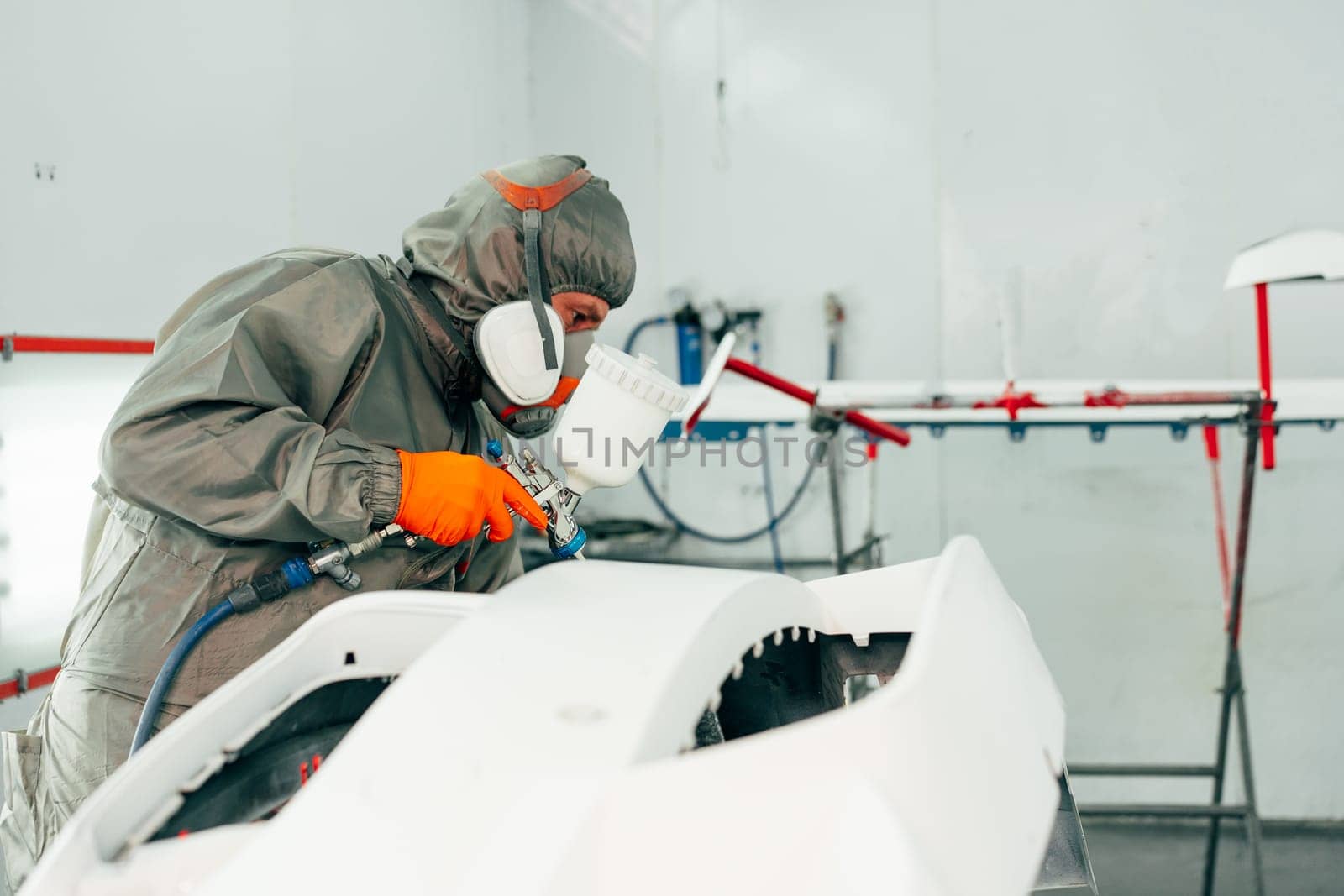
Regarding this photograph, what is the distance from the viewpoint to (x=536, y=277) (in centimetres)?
119

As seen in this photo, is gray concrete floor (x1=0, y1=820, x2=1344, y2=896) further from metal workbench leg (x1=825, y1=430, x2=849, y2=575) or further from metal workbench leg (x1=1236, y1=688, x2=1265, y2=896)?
metal workbench leg (x1=825, y1=430, x2=849, y2=575)

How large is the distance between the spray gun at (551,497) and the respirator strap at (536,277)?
0.47 feet

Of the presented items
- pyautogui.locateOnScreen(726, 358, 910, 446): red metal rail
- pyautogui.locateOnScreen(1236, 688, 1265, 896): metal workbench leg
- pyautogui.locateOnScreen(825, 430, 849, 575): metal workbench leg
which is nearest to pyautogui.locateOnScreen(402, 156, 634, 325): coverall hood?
pyautogui.locateOnScreen(726, 358, 910, 446): red metal rail

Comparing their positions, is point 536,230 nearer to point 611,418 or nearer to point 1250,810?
point 611,418

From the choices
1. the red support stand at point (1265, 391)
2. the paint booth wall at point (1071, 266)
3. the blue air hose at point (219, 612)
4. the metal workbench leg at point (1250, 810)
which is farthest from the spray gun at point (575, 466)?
the paint booth wall at point (1071, 266)

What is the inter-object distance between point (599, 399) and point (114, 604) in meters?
0.62

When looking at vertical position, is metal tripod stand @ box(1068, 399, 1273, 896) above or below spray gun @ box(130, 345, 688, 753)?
below

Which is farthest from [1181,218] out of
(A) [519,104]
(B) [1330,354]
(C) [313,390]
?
(C) [313,390]

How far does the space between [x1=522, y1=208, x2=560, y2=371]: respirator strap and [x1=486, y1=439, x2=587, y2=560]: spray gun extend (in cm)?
14

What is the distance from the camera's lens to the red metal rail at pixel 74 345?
1.48 meters

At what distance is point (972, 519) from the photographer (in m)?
2.90

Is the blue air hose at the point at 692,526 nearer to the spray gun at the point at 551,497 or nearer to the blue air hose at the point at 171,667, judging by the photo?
the spray gun at the point at 551,497

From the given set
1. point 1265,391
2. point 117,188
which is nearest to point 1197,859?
Result: point 1265,391

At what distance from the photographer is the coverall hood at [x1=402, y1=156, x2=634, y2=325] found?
3.91 ft
